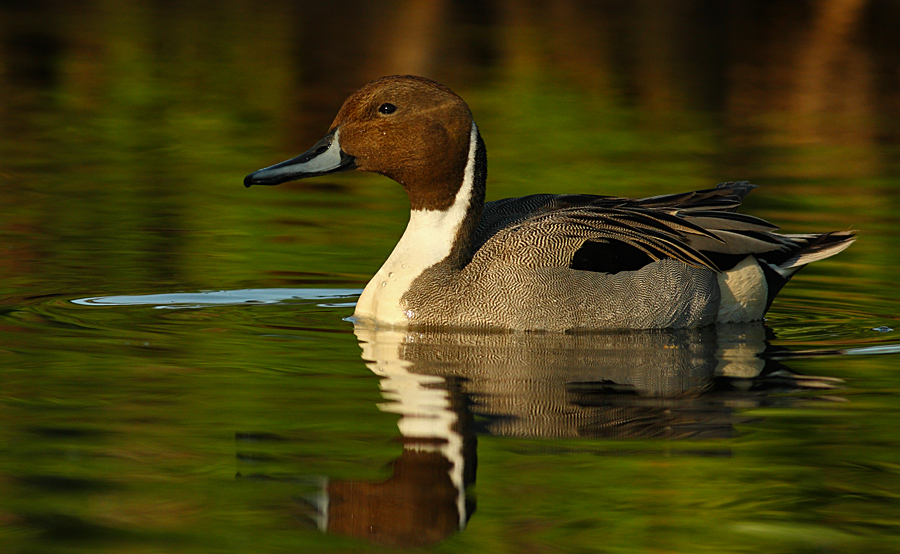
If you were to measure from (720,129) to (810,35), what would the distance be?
10819 millimetres

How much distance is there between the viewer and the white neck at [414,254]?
766 cm

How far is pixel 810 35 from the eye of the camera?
26.0 meters

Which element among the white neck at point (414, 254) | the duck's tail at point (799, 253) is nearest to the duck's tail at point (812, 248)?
the duck's tail at point (799, 253)

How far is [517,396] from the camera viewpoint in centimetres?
601

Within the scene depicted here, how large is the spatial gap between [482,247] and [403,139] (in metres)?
0.72

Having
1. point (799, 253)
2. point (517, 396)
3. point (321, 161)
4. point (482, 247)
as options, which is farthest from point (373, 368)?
point (799, 253)

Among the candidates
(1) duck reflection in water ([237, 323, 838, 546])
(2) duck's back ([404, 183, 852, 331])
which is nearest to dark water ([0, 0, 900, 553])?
(1) duck reflection in water ([237, 323, 838, 546])

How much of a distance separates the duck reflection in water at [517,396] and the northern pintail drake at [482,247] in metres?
0.14

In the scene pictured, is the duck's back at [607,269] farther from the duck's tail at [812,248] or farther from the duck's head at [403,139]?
the duck's head at [403,139]

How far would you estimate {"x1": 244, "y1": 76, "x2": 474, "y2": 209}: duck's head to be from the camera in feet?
25.3

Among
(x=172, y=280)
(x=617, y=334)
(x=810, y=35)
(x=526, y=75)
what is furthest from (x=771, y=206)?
(x=810, y=35)

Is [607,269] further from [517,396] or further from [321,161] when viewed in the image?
[517,396]

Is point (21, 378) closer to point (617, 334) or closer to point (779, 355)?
point (617, 334)

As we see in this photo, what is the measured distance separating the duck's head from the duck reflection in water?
892 millimetres
